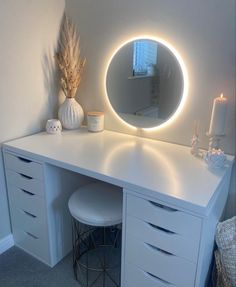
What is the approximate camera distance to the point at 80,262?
1.73 m

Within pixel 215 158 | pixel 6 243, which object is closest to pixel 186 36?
pixel 215 158

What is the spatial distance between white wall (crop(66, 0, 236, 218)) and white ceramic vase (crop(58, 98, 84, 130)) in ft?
0.85

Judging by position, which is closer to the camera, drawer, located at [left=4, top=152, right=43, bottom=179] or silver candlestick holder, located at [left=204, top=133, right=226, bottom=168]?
silver candlestick holder, located at [left=204, top=133, right=226, bottom=168]

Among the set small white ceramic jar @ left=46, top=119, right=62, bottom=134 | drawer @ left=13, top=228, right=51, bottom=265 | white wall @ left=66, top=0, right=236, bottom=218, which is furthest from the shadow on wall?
drawer @ left=13, top=228, right=51, bottom=265

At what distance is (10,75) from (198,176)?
1.20 meters

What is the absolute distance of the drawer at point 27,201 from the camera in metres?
1.57

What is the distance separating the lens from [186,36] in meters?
1.43

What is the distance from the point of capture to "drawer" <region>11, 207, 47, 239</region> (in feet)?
5.31

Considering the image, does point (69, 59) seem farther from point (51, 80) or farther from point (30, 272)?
point (30, 272)

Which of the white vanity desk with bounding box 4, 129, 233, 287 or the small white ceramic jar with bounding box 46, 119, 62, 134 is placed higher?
the small white ceramic jar with bounding box 46, 119, 62, 134

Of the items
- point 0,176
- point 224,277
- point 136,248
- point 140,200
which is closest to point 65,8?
point 0,176

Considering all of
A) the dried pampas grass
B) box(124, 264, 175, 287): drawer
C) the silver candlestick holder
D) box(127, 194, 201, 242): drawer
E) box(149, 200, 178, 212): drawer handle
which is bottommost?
box(124, 264, 175, 287): drawer

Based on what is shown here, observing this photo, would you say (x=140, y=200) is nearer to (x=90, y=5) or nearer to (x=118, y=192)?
(x=118, y=192)

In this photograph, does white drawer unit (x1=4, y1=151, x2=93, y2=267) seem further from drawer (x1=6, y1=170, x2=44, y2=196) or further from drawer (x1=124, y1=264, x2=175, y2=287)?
drawer (x1=124, y1=264, x2=175, y2=287)
